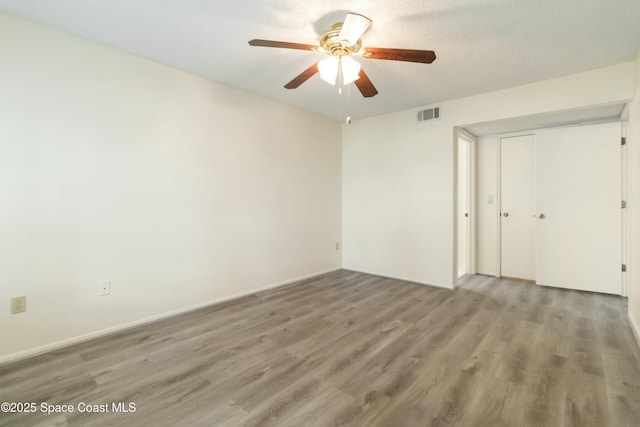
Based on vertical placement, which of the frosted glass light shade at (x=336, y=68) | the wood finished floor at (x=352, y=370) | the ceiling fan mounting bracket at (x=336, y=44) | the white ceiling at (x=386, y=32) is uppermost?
the white ceiling at (x=386, y=32)

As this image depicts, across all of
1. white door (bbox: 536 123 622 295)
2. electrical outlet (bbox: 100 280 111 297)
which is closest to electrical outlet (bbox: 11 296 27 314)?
electrical outlet (bbox: 100 280 111 297)

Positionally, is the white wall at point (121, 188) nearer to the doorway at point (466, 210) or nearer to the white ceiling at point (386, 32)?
the white ceiling at point (386, 32)

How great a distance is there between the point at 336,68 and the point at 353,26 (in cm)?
28

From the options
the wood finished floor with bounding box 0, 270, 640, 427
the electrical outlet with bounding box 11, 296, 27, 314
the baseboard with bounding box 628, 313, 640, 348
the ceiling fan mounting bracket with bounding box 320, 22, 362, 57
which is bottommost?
the wood finished floor with bounding box 0, 270, 640, 427

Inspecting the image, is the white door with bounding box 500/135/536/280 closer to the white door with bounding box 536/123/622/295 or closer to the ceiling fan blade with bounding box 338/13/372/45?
the white door with bounding box 536/123/622/295

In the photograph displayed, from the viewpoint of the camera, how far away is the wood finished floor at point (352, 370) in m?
1.56

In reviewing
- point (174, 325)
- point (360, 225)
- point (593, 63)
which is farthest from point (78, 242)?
point (593, 63)

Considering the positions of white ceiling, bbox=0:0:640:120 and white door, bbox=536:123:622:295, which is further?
white door, bbox=536:123:622:295

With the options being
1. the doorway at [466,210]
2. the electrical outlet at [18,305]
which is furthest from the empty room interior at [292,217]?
the doorway at [466,210]

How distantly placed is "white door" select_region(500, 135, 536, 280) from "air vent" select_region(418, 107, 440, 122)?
1.47 m

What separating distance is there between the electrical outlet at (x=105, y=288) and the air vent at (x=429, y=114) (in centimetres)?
396

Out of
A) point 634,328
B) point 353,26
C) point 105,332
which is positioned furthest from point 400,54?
point 105,332

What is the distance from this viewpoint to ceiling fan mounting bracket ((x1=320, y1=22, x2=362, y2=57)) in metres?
2.02

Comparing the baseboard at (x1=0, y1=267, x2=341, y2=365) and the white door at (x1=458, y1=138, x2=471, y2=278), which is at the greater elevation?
the white door at (x1=458, y1=138, x2=471, y2=278)
